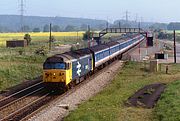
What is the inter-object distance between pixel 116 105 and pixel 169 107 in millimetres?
3780

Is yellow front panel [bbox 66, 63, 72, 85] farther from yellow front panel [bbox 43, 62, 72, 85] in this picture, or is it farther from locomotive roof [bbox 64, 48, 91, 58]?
locomotive roof [bbox 64, 48, 91, 58]

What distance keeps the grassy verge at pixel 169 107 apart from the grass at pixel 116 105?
1.82 feet

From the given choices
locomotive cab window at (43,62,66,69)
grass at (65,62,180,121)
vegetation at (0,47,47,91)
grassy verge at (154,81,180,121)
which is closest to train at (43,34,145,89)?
locomotive cab window at (43,62,66,69)

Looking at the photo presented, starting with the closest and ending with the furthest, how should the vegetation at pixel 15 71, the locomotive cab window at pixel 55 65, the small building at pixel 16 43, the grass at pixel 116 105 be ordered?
1. the grass at pixel 116 105
2. the locomotive cab window at pixel 55 65
3. the vegetation at pixel 15 71
4. the small building at pixel 16 43

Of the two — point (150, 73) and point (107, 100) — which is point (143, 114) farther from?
point (150, 73)

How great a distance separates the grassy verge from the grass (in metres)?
0.56

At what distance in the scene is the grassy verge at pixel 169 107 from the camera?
22391 mm

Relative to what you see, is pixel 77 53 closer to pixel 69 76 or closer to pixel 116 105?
pixel 69 76

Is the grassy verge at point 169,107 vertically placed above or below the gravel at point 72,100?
above

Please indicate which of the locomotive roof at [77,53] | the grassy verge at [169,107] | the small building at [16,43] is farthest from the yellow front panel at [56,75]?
the small building at [16,43]

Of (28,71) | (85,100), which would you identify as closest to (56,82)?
(85,100)

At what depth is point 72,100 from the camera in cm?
3016

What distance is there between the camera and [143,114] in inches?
960

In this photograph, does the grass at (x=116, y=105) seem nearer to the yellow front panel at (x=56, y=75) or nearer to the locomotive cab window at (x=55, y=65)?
the yellow front panel at (x=56, y=75)
